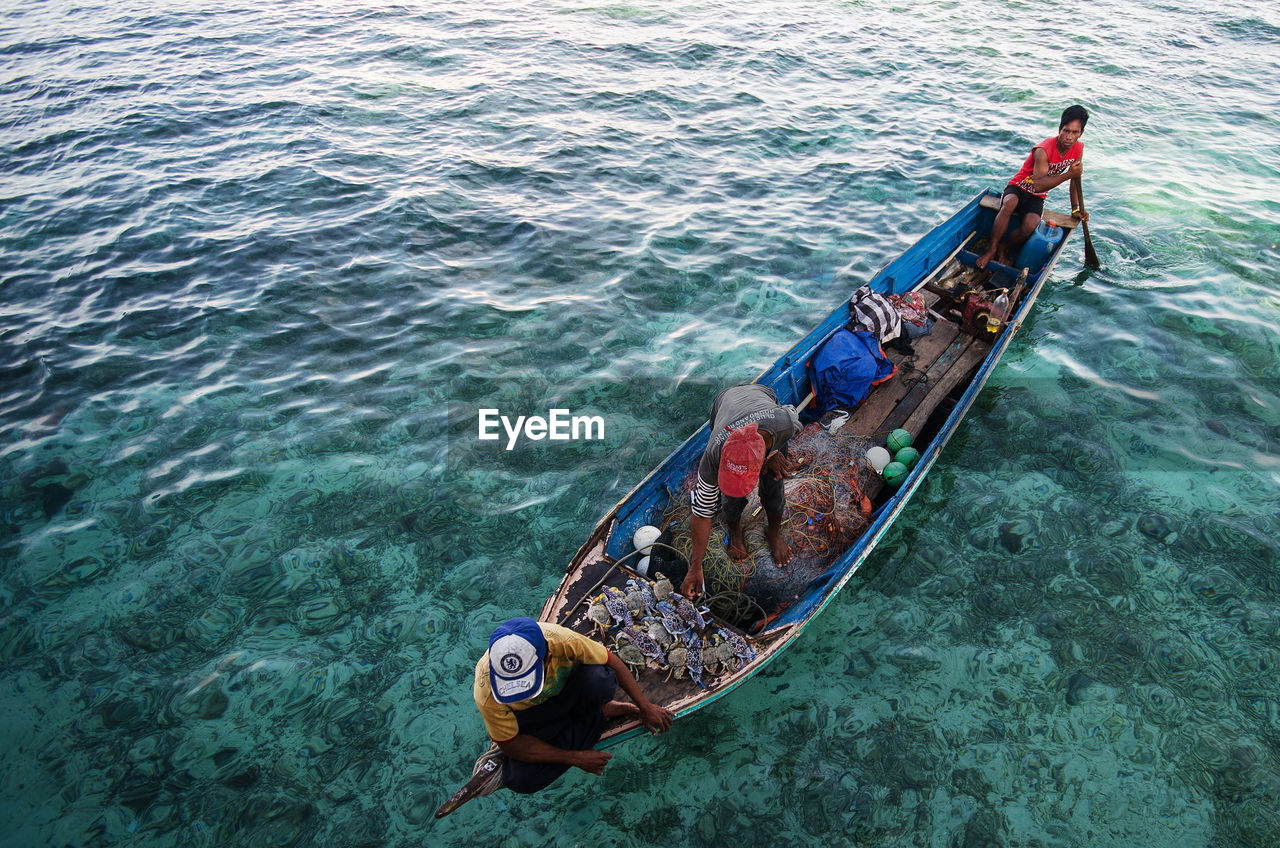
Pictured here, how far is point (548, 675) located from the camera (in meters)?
4.74

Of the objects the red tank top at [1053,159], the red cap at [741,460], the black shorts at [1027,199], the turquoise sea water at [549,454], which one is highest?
the red tank top at [1053,159]

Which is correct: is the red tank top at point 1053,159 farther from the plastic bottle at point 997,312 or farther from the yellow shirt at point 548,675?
the yellow shirt at point 548,675

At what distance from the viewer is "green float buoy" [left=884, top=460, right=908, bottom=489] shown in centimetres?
727

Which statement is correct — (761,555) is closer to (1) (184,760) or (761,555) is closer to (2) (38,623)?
(1) (184,760)

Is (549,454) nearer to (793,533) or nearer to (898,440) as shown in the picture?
(793,533)

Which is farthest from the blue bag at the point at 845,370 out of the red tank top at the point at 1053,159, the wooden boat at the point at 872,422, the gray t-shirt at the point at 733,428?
the red tank top at the point at 1053,159

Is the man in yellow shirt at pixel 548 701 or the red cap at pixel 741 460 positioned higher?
the red cap at pixel 741 460

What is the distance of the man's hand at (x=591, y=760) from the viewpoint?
4.86 metres

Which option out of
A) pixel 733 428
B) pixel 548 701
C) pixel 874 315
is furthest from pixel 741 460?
pixel 874 315

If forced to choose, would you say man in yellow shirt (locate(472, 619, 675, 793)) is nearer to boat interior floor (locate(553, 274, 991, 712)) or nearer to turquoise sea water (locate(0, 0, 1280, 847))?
boat interior floor (locate(553, 274, 991, 712))

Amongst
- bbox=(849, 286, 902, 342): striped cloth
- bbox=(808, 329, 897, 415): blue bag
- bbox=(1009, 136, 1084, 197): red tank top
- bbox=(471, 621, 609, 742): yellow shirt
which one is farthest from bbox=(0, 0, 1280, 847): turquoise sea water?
bbox=(1009, 136, 1084, 197): red tank top

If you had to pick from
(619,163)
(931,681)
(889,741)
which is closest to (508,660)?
(889,741)

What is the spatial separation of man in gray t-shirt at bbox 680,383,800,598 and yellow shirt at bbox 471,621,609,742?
4.95ft

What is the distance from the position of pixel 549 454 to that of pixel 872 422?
13.8 feet
